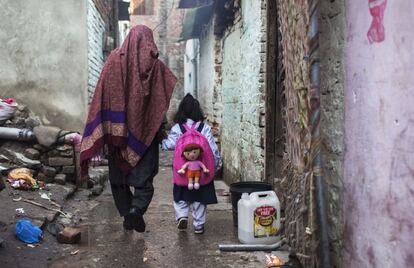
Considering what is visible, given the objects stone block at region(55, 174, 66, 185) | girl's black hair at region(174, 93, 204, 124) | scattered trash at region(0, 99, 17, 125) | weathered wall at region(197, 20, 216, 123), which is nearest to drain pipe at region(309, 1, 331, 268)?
girl's black hair at region(174, 93, 204, 124)

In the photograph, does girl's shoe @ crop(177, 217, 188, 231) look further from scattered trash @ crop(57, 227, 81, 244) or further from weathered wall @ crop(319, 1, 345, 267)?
weathered wall @ crop(319, 1, 345, 267)

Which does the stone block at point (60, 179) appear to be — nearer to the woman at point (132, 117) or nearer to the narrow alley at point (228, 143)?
the narrow alley at point (228, 143)

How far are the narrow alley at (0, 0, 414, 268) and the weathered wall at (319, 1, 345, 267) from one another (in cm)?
1

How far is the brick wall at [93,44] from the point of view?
812 centimetres

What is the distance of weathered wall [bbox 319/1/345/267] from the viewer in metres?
3.22

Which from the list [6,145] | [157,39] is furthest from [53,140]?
[157,39]

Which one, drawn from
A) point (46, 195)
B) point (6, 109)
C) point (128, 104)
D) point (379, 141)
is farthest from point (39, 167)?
point (379, 141)

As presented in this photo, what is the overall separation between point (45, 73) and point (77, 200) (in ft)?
7.55

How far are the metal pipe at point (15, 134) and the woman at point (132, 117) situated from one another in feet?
7.36

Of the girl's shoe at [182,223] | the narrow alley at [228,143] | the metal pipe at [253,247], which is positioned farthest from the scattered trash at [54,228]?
the metal pipe at [253,247]

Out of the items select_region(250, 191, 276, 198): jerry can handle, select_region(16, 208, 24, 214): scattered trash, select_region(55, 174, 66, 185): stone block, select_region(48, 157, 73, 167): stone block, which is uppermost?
select_region(48, 157, 73, 167): stone block

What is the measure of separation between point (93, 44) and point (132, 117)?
4467 mm

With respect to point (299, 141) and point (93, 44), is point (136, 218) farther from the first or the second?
point (93, 44)

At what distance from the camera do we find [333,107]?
335 cm
